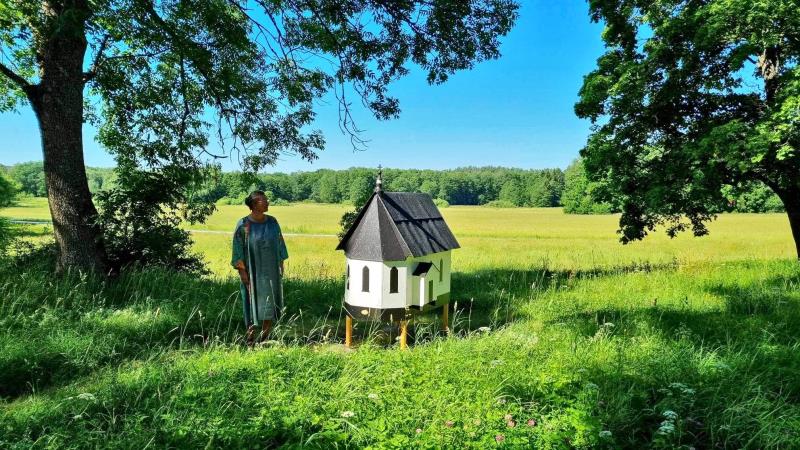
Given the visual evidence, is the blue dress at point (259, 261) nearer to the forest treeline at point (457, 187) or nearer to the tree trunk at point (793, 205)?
the tree trunk at point (793, 205)

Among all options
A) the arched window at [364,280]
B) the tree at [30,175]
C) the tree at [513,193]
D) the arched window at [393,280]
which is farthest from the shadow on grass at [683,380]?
the tree at [513,193]

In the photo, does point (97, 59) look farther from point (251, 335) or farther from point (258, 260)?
point (251, 335)

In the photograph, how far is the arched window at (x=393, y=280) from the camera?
5384mm

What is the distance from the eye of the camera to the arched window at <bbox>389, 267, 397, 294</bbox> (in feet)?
17.7

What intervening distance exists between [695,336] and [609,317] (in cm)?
130

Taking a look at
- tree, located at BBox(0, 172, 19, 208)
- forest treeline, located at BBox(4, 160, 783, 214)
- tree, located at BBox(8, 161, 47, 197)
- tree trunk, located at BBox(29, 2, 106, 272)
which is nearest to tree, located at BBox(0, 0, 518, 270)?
tree trunk, located at BBox(29, 2, 106, 272)

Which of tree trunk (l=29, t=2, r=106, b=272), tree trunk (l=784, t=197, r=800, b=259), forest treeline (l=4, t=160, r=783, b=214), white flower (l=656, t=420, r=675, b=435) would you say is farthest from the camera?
forest treeline (l=4, t=160, r=783, b=214)

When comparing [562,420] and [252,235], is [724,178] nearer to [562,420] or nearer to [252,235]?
[562,420]

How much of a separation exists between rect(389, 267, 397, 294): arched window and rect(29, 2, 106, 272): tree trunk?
17.6ft

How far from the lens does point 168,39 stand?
7195 millimetres

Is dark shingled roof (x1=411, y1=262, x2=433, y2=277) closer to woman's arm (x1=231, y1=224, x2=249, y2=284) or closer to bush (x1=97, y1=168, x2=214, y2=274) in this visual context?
woman's arm (x1=231, y1=224, x2=249, y2=284)

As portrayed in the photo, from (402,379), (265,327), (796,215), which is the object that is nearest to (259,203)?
(265,327)

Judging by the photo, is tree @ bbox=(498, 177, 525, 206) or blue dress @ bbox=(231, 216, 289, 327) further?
tree @ bbox=(498, 177, 525, 206)

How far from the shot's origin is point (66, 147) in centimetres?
716
